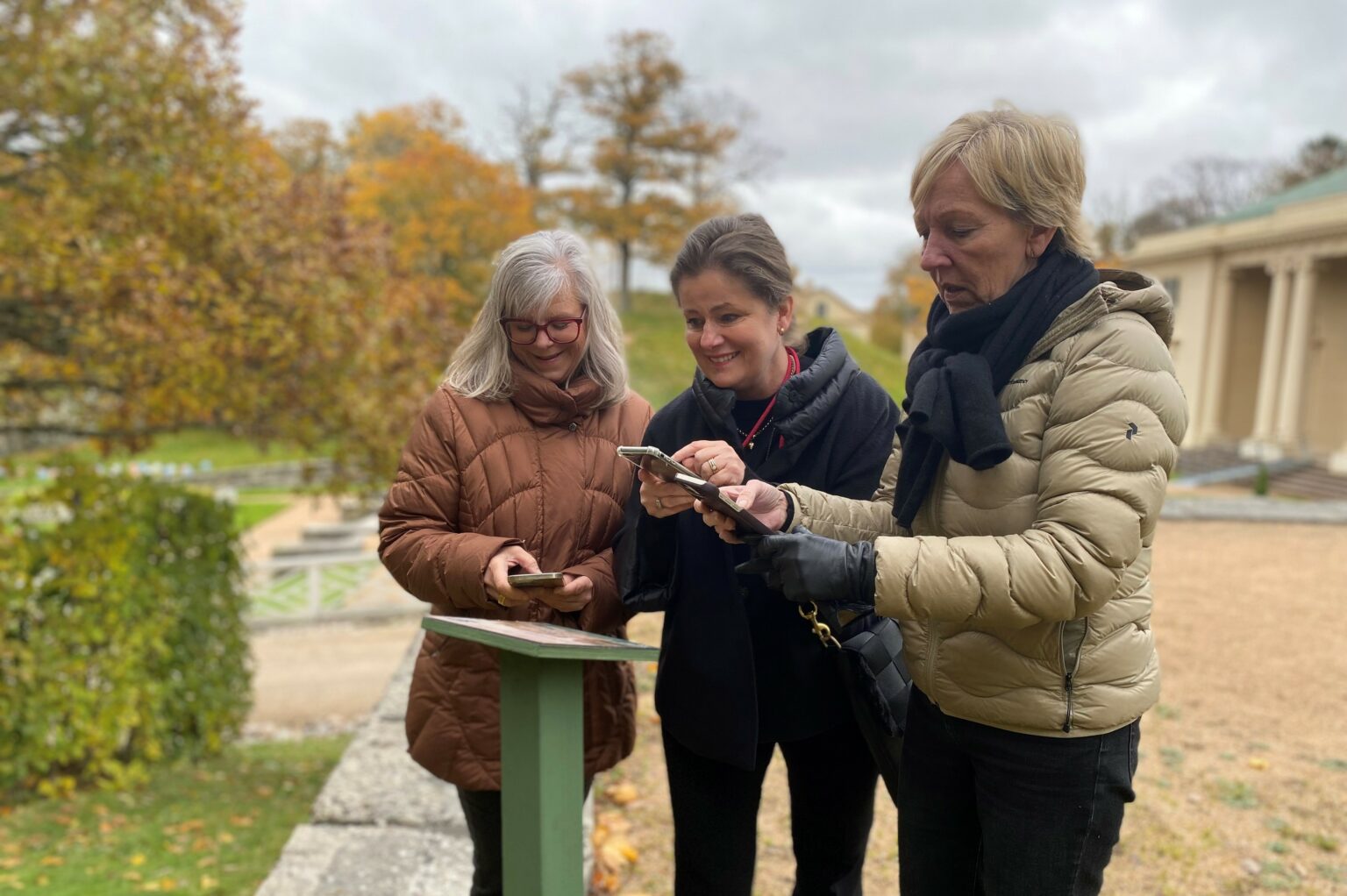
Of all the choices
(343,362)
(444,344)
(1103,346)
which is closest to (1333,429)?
(444,344)

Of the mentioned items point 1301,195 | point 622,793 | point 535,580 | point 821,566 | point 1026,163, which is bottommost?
point 622,793

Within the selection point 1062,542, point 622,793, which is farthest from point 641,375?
point 1062,542

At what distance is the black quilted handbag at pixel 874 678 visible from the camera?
78.3 inches

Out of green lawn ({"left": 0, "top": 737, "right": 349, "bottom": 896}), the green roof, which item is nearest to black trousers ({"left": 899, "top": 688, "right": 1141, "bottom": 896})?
green lawn ({"left": 0, "top": 737, "right": 349, "bottom": 896})

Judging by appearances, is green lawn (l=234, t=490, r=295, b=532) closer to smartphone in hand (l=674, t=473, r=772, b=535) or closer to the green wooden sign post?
the green wooden sign post

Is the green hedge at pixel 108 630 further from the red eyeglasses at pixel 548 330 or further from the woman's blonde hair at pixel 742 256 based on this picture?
the woman's blonde hair at pixel 742 256

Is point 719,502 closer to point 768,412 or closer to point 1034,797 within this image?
point 768,412

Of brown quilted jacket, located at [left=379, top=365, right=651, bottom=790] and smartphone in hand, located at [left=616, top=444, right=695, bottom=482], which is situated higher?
smartphone in hand, located at [left=616, top=444, right=695, bottom=482]

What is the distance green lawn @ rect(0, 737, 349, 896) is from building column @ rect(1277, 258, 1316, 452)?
2189cm

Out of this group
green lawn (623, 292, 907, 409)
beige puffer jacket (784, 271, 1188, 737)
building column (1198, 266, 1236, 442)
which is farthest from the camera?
green lawn (623, 292, 907, 409)

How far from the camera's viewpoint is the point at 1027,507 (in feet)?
5.18

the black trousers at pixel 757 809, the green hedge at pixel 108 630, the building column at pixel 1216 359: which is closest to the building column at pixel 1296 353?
the building column at pixel 1216 359

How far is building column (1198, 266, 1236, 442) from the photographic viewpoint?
931 inches

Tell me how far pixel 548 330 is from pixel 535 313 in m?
0.05
